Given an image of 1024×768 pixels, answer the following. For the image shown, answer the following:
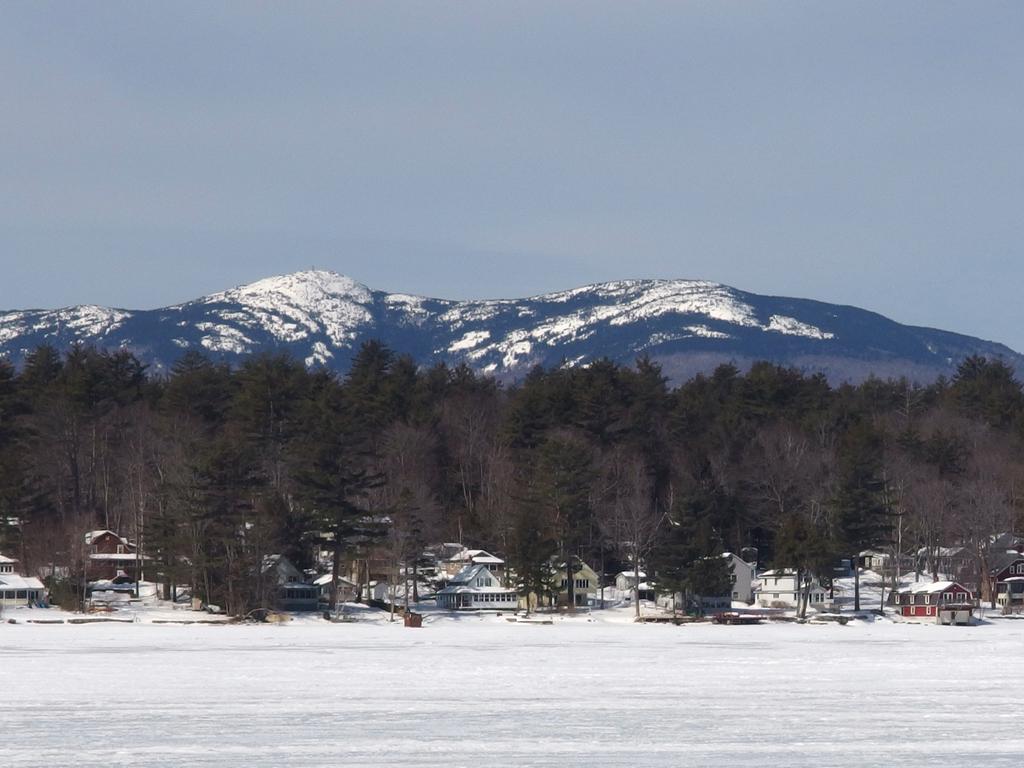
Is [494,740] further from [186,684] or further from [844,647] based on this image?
[844,647]

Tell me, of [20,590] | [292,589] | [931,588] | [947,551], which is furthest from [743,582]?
[20,590]

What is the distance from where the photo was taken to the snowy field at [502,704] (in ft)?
92.9

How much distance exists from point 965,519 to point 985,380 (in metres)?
37.7

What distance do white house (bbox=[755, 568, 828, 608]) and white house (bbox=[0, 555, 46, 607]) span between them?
43.1 m

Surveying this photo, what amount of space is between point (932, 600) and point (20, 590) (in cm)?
5139

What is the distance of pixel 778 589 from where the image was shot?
102312mm

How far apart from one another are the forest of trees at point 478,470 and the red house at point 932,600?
3.76 meters

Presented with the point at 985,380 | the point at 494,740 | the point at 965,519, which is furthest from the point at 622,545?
the point at 494,740

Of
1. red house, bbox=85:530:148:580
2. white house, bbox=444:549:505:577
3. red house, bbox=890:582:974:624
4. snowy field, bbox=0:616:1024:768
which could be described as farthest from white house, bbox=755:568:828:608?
red house, bbox=85:530:148:580

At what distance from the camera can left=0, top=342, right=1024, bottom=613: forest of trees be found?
291ft

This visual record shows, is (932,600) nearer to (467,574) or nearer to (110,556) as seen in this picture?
(467,574)

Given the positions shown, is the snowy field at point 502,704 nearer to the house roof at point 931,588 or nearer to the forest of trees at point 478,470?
the forest of trees at point 478,470

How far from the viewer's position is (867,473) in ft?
319

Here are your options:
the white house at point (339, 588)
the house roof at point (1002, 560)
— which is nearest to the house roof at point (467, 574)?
the white house at point (339, 588)
